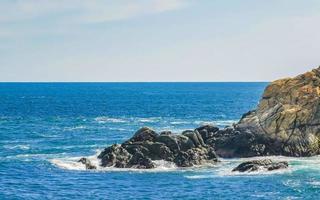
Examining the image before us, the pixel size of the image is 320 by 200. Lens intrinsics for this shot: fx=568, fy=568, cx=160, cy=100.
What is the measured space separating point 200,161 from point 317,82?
Answer: 28195mm

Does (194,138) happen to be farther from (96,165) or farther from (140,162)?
(96,165)

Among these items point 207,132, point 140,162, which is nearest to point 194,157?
point 140,162

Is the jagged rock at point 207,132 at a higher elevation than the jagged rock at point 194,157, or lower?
higher

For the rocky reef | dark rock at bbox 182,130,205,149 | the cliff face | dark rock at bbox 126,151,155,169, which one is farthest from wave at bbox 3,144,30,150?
the cliff face

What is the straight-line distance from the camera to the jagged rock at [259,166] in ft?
A: 249

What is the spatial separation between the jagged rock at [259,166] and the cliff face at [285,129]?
10.5m

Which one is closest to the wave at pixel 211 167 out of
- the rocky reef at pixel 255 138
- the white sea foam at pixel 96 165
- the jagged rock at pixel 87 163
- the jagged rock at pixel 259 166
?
the white sea foam at pixel 96 165

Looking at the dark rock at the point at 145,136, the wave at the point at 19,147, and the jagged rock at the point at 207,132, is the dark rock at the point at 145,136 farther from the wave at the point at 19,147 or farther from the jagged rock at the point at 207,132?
the wave at the point at 19,147

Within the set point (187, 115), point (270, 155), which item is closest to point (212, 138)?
point (270, 155)

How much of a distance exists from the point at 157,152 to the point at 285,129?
21.2 meters

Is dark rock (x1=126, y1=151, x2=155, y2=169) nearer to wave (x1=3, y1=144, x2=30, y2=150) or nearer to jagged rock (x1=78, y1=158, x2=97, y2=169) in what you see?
jagged rock (x1=78, y1=158, x2=97, y2=169)

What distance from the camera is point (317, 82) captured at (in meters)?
96.8

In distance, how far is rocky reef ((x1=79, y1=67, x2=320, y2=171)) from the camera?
3216 inches

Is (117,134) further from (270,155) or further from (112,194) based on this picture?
(112,194)
